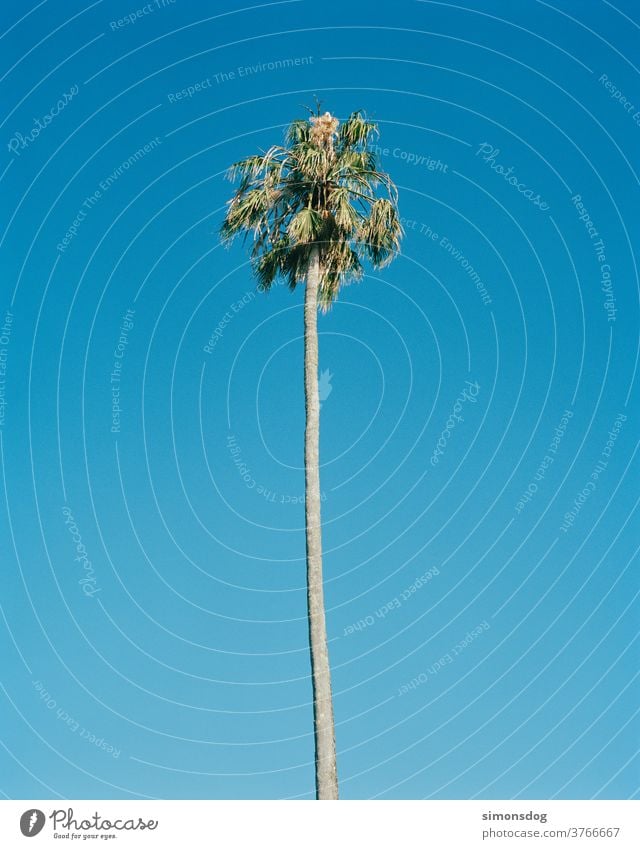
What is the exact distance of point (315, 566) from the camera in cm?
1889

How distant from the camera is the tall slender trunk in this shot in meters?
17.6
